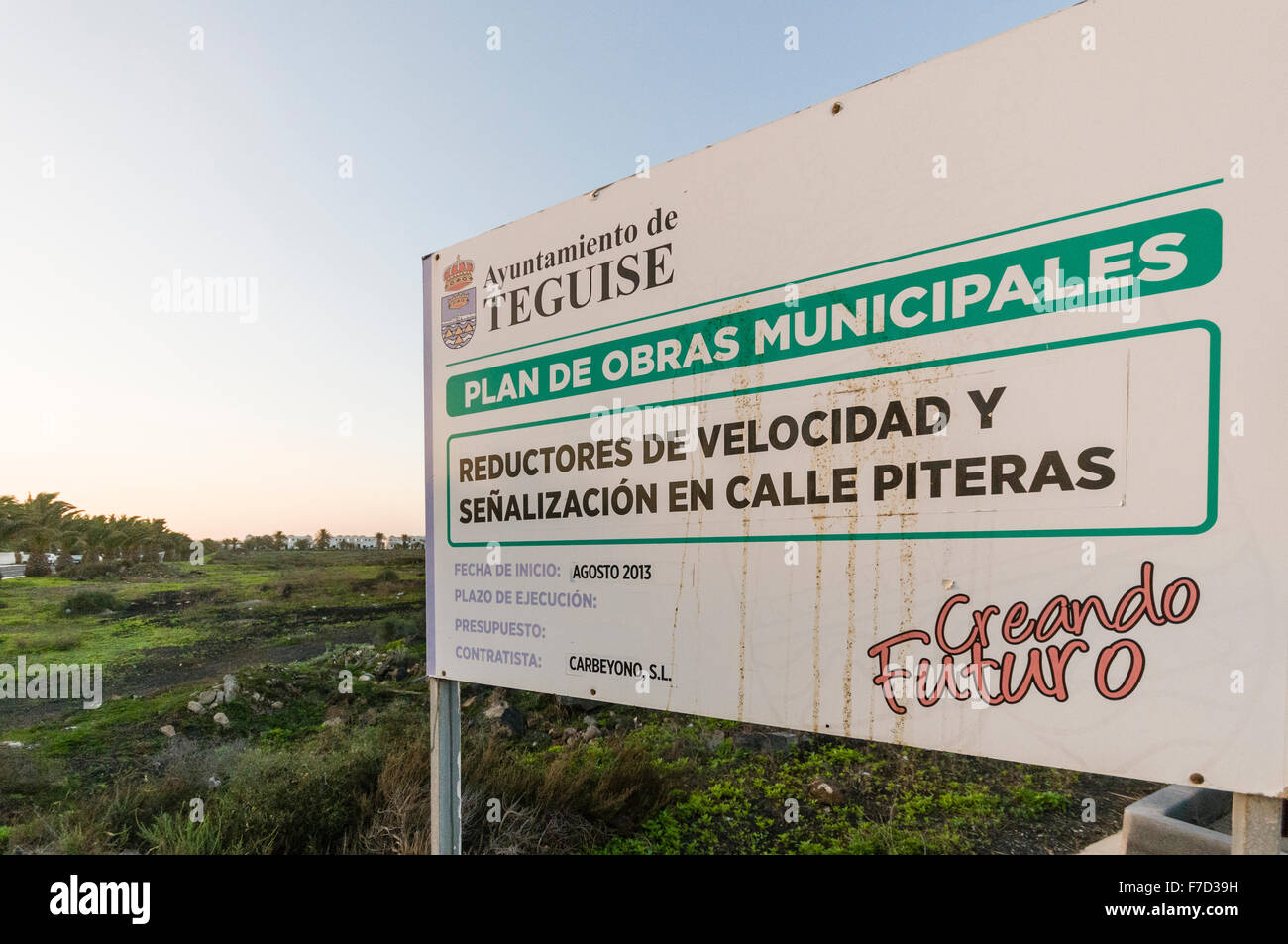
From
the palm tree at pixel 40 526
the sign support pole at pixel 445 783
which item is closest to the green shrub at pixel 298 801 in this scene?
the sign support pole at pixel 445 783

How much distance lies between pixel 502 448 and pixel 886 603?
5.63 ft

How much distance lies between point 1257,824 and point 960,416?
1032 mm

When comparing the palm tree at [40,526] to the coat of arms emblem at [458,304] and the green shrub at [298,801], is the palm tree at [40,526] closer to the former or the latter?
the green shrub at [298,801]

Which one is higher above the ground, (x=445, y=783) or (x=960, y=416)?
(x=960, y=416)

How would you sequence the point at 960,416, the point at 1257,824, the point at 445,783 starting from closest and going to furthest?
the point at 1257,824 → the point at 960,416 → the point at 445,783

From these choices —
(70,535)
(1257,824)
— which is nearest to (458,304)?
(1257,824)

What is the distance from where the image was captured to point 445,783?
312cm

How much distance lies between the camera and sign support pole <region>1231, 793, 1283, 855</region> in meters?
1.41

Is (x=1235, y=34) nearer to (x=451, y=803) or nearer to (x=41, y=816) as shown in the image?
(x=451, y=803)

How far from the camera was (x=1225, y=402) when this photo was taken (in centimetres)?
145

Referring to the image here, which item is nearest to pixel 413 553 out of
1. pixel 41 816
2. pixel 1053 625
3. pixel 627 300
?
pixel 41 816

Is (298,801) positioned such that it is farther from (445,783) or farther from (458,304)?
(458,304)
